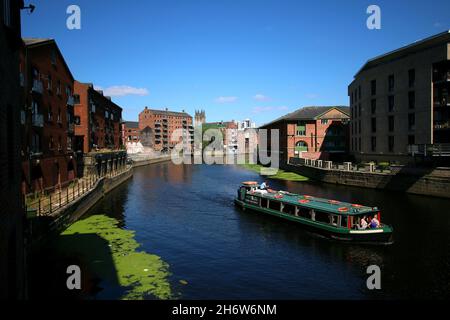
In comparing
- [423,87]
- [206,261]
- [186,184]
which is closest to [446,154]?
[423,87]

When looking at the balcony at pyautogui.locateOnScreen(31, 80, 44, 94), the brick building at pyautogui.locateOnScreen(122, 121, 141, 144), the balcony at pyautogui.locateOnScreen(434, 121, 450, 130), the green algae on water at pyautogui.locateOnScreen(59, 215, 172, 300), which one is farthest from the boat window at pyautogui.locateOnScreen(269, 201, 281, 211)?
the brick building at pyautogui.locateOnScreen(122, 121, 141, 144)

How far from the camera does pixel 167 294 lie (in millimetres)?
19000

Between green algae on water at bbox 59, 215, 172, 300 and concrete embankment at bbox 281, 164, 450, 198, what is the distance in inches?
1541

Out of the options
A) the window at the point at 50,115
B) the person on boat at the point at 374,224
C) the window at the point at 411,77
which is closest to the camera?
the person on boat at the point at 374,224

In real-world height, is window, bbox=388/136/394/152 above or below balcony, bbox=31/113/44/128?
below

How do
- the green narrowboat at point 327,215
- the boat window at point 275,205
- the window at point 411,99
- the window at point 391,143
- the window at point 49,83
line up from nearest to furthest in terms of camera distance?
the green narrowboat at point 327,215 → the boat window at point 275,205 → the window at point 49,83 → the window at point 411,99 → the window at point 391,143

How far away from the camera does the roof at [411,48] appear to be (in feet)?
163

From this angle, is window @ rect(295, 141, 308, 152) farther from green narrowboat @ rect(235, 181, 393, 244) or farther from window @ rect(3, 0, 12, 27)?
window @ rect(3, 0, 12, 27)

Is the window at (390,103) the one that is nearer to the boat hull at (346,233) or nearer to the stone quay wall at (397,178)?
the stone quay wall at (397,178)

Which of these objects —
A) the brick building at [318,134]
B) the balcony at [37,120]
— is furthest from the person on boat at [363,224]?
the brick building at [318,134]

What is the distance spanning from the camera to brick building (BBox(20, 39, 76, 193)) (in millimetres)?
34031

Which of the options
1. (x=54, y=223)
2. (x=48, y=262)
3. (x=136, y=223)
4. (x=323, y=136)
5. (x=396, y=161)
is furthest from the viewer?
(x=323, y=136)
